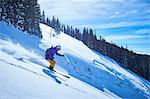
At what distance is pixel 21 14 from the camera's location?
55438 mm

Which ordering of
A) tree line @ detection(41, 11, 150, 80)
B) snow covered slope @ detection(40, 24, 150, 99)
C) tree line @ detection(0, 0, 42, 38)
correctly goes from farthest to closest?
tree line @ detection(41, 11, 150, 80), tree line @ detection(0, 0, 42, 38), snow covered slope @ detection(40, 24, 150, 99)

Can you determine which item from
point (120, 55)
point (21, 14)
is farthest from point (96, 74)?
point (120, 55)

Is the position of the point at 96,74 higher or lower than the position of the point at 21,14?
lower

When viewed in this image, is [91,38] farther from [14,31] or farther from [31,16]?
[14,31]

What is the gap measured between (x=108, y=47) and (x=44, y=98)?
11600 centimetres

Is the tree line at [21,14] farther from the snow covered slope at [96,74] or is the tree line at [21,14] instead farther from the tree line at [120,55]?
the tree line at [120,55]

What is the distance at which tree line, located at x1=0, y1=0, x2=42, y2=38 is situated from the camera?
53.1 meters

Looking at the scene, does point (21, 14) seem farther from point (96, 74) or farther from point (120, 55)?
point (120, 55)

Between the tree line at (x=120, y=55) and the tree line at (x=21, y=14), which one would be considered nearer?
the tree line at (x=21, y=14)

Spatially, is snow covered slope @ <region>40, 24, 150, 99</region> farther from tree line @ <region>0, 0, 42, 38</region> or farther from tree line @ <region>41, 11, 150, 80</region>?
tree line @ <region>41, 11, 150, 80</region>

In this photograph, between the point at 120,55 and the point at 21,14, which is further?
the point at 120,55

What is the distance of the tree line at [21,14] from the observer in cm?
5306

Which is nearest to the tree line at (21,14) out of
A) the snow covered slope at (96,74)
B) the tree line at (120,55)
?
the snow covered slope at (96,74)

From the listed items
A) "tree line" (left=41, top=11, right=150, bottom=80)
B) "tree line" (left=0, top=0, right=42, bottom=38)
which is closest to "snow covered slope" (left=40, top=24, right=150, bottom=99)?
"tree line" (left=0, top=0, right=42, bottom=38)
